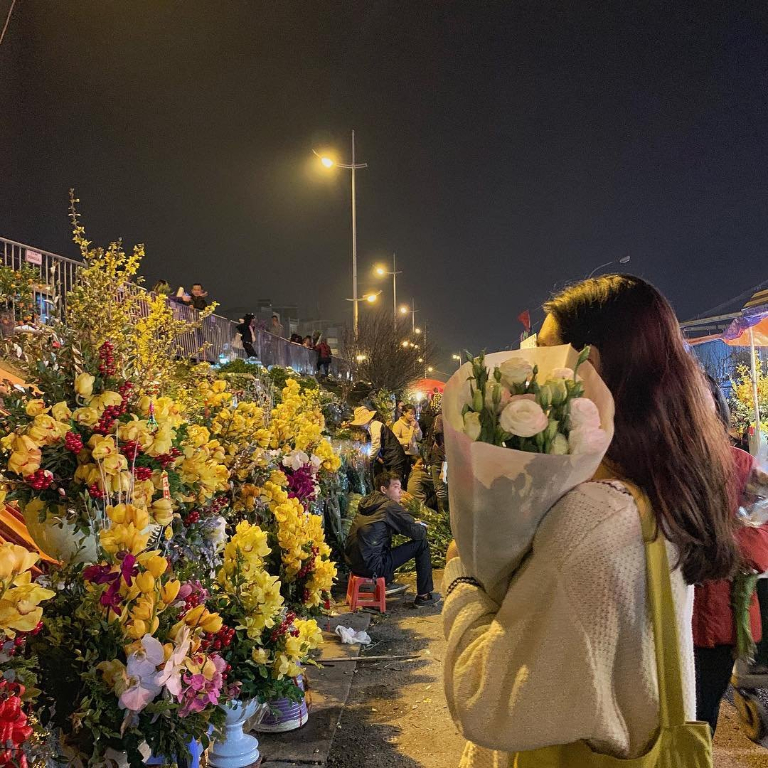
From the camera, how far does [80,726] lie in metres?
1.80

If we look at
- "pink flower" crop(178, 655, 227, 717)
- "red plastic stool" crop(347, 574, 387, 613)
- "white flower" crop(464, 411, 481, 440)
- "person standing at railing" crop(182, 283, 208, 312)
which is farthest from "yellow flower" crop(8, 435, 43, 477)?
"person standing at railing" crop(182, 283, 208, 312)

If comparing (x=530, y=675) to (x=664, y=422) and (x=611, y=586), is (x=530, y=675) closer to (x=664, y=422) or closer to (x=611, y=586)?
(x=611, y=586)

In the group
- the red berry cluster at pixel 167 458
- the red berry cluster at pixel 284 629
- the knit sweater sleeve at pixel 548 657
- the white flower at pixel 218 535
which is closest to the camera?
the knit sweater sleeve at pixel 548 657

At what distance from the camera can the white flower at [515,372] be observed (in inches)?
51.3

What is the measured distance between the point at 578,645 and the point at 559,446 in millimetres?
366

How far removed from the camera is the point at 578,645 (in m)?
1.12

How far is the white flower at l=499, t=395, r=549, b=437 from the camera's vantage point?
1174mm

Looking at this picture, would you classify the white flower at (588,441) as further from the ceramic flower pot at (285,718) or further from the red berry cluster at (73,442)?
the ceramic flower pot at (285,718)

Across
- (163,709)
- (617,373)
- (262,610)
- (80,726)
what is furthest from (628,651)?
(262,610)

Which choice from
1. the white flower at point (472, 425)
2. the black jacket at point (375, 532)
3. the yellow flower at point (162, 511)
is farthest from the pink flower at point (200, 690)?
the black jacket at point (375, 532)

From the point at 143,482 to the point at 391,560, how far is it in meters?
4.64

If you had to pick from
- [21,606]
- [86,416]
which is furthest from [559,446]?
[86,416]

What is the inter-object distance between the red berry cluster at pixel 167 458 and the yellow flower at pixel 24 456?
0.41 m

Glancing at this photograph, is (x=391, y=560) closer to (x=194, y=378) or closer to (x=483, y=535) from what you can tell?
(x=194, y=378)
